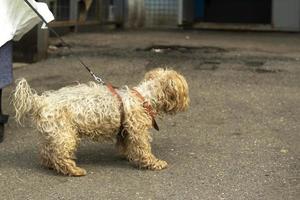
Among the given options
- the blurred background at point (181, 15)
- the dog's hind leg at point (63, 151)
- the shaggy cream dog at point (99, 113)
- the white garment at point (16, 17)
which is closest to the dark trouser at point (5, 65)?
the white garment at point (16, 17)

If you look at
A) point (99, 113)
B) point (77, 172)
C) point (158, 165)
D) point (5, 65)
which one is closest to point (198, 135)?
point (158, 165)

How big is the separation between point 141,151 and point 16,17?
1.79 m

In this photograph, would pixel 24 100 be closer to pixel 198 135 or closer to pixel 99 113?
pixel 99 113

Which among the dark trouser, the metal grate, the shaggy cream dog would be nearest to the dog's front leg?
the shaggy cream dog

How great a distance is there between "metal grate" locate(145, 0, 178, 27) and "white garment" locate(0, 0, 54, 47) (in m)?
10.0

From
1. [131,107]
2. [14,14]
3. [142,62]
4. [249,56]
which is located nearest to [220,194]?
[131,107]

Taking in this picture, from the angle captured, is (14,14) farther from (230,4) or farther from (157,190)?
(230,4)

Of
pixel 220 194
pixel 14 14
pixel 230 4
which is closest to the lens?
pixel 220 194

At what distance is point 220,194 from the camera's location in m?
5.16

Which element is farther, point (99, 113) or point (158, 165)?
point (158, 165)

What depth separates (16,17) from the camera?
20.7ft

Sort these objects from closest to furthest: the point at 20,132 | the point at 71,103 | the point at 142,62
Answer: the point at 71,103, the point at 20,132, the point at 142,62

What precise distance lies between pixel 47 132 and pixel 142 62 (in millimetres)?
5300

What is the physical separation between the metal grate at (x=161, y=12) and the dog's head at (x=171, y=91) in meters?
10.7
